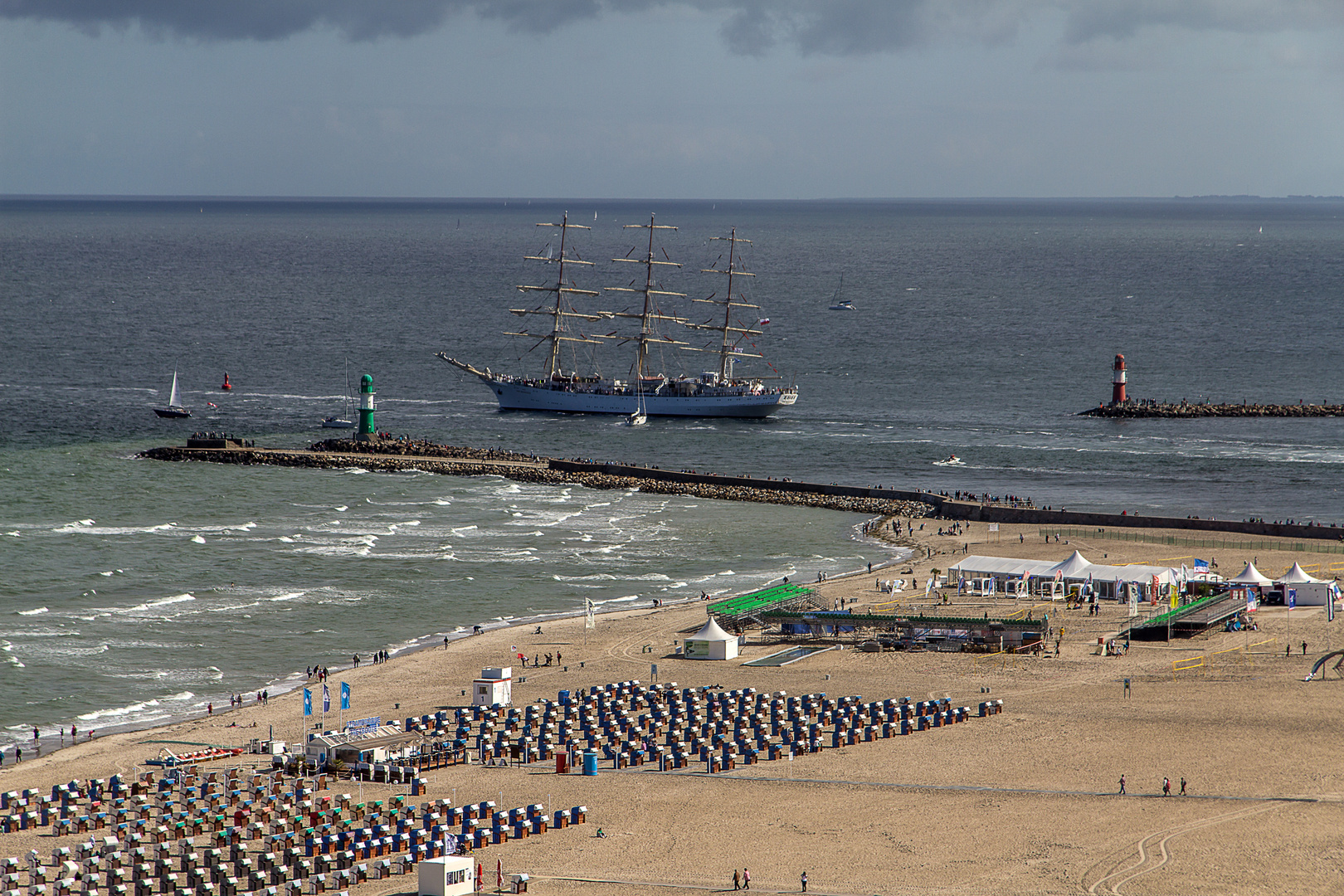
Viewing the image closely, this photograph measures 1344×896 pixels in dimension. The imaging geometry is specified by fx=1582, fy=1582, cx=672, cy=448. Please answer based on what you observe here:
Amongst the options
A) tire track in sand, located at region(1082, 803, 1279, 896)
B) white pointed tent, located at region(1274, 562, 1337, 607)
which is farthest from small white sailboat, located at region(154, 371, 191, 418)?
tire track in sand, located at region(1082, 803, 1279, 896)

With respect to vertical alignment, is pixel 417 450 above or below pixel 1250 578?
below

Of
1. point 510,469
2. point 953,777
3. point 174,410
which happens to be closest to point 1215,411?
point 510,469

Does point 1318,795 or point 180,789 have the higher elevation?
point 1318,795

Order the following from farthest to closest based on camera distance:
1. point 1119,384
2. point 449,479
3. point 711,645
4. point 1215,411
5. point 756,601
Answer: point 1119,384, point 1215,411, point 449,479, point 756,601, point 711,645

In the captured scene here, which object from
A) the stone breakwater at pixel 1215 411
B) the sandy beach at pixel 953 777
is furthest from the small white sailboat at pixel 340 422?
the stone breakwater at pixel 1215 411

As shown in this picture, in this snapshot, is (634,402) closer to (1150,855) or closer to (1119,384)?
(1119,384)

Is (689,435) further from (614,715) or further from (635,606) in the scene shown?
(614,715)

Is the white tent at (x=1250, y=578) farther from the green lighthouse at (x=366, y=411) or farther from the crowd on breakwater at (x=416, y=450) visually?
the green lighthouse at (x=366, y=411)

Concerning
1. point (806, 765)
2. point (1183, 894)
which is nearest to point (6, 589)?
point (806, 765)

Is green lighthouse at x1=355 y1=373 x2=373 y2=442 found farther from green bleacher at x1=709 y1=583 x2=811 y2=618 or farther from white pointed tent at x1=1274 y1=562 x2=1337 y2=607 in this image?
white pointed tent at x1=1274 y1=562 x2=1337 y2=607
